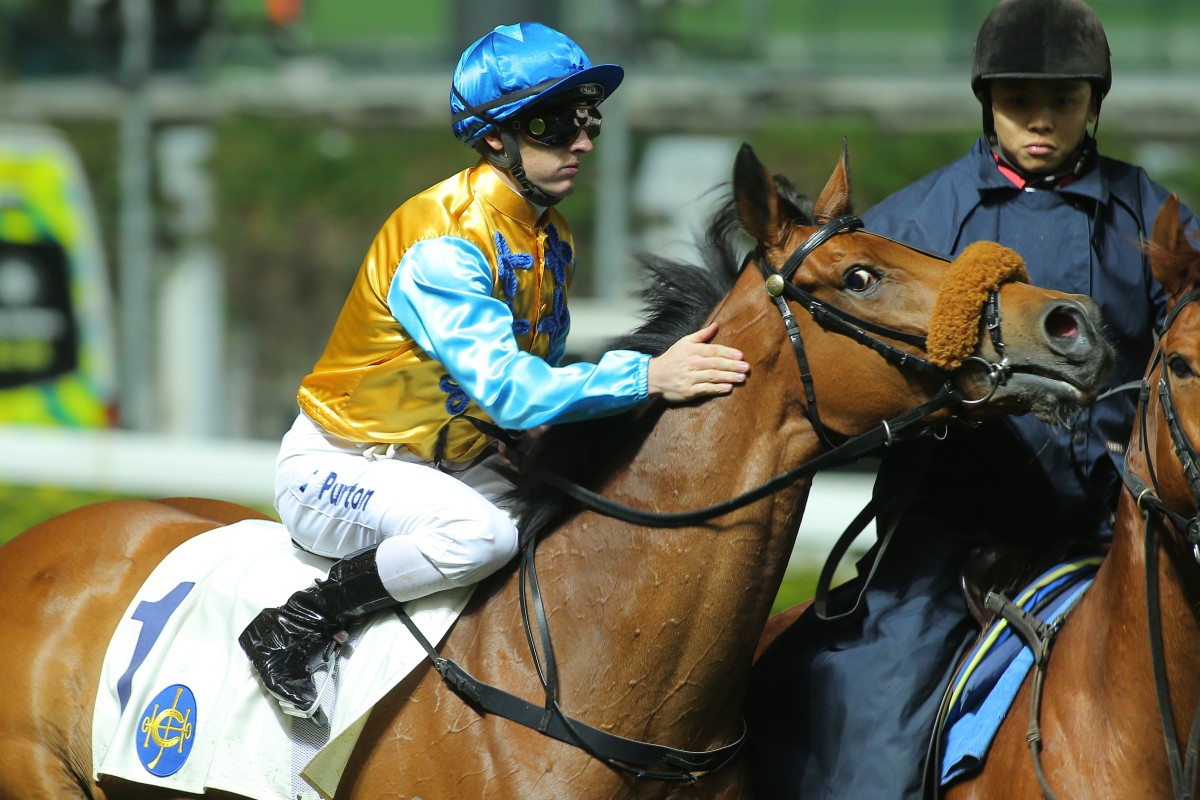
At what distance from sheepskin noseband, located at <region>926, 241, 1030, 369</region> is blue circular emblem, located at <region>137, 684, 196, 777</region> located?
195 centimetres

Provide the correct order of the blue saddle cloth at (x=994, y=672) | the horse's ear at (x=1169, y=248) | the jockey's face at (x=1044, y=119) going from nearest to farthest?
the horse's ear at (x=1169, y=248)
the blue saddle cloth at (x=994, y=672)
the jockey's face at (x=1044, y=119)

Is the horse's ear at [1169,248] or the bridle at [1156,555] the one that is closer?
the bridle at [1156,555]

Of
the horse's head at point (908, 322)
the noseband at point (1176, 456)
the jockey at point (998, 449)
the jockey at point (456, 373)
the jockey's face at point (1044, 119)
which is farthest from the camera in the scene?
the jockey's face at point (1044, 119)

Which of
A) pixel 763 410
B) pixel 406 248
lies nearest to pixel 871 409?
pixel 763 410

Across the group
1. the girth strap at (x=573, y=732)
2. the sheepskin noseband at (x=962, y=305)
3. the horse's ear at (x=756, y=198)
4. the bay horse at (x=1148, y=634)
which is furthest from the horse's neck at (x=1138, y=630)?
the horse's ear at (x=756, y=198)

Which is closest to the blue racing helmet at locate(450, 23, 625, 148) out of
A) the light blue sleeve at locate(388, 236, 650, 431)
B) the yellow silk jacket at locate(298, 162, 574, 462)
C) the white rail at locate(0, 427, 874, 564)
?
the yellow silk jacket at locate(298, 162, 574, 462)

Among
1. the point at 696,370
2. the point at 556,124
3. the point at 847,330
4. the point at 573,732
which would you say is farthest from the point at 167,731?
the point at 847,330

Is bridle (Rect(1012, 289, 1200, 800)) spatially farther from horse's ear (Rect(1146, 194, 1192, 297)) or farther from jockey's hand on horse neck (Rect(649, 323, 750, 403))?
jockey's hand on horse neck (Rect(649, 323, 750, 403))

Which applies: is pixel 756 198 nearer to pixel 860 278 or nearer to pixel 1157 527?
pixel 860 278

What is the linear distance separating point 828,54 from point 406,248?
9669 millimetres

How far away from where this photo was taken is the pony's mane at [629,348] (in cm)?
315

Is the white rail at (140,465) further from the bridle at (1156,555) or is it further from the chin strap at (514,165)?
the bridle at (1156,555)

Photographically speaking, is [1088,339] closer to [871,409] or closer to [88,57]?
[871,409]

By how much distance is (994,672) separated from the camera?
3.13m
